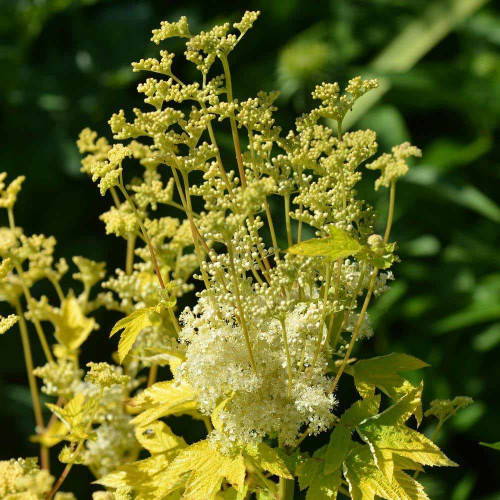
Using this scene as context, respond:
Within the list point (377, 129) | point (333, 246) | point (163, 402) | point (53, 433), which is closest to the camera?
point (333, 246)

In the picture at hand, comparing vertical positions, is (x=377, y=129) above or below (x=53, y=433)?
above

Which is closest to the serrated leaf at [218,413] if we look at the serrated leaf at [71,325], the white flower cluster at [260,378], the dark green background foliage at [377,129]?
the white flower cluster at [260,378]

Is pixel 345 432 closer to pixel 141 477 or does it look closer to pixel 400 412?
pixel 400 412

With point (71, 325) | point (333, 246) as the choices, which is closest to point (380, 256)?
point (333, 246)

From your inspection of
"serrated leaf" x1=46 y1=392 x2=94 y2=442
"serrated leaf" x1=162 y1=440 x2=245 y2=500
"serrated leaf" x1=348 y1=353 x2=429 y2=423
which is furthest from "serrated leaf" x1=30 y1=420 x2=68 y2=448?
"serrated leaf" x1=348 y1=353 x2=429 y2=423

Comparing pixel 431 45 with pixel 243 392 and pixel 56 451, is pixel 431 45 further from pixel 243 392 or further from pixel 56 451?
pixel 243 392

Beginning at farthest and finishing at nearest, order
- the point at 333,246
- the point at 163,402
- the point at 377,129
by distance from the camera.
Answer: the point at 377,129, the point at 163,402, the point at 333,246

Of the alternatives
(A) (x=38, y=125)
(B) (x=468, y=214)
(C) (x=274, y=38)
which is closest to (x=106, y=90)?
(A) (x=38, y=125)

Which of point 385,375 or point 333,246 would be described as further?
point 385,375
